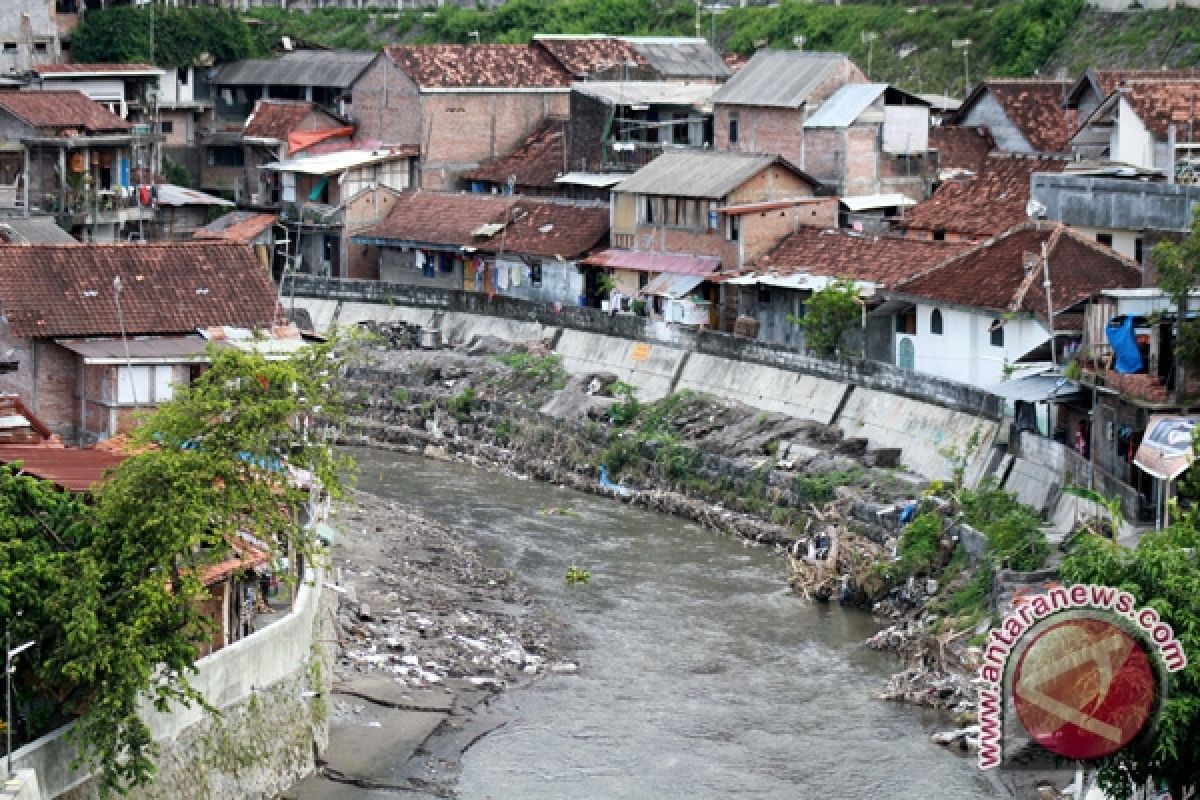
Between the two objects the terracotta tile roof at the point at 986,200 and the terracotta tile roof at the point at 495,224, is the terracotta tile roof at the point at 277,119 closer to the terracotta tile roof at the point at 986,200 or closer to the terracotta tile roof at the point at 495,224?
the terracotta tile roof at the point at 495,224

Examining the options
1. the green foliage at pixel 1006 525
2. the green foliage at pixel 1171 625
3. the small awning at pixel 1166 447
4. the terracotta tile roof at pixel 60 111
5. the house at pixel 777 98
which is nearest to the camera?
the green foliage at pixel 1171 625

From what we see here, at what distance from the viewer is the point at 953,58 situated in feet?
285

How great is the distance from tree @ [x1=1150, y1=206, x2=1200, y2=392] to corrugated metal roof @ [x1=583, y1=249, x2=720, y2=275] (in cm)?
2141

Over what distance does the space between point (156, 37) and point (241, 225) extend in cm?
1252

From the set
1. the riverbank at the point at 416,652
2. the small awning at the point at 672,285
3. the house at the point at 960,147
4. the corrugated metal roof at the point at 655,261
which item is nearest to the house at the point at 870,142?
the house at the point at 960,147

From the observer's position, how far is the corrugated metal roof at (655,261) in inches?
2522

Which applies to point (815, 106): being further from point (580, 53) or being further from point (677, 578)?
point (677, 578)

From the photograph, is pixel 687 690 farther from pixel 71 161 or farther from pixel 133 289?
pixel 71 161

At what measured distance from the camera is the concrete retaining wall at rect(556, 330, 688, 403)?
2355 inches

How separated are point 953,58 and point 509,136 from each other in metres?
17.4

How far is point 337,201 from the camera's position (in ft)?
251

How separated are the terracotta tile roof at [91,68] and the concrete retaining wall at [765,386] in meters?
27.6

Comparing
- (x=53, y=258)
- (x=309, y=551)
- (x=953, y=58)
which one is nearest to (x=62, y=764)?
(x=309, y=551)

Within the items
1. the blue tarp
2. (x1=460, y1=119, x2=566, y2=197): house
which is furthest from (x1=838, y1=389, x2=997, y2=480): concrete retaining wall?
(x1=460, y1=119, x2=566, y2=197): house
